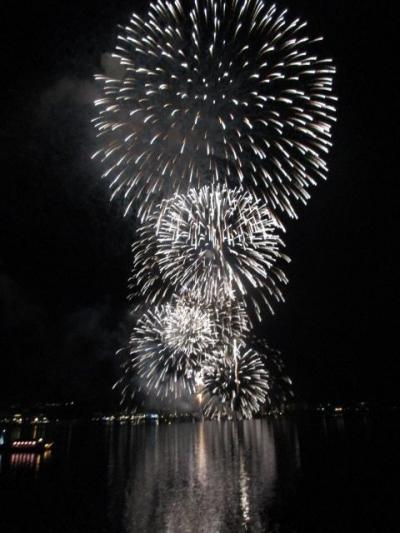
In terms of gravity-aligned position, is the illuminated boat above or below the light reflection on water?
above

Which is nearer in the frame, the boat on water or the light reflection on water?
the light reflection on water

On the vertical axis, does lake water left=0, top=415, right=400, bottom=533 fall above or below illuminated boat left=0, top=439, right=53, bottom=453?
below

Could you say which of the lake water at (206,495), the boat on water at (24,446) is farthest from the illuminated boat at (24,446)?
the lake water at (206,495)

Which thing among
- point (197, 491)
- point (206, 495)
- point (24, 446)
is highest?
point (24, 446)

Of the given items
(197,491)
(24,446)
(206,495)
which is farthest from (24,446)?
(206,495)

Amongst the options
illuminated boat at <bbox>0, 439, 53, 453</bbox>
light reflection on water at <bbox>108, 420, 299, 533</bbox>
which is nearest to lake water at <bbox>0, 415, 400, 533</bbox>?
light reflection on water at <bbox>108, 420, 299, 533</bbox>

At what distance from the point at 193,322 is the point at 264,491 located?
1283 centimetres

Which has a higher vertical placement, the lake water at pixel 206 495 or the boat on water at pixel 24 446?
the boat on water at pixel 24 446

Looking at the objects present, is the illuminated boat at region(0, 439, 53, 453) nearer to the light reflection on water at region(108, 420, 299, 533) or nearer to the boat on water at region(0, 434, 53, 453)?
the boat on water at region(0, 434, 53, 453)

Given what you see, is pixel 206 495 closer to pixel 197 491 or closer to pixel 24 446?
pixel 197 491

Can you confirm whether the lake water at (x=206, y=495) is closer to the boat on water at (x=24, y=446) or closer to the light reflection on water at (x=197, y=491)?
the light reflection on water at (x=197, y=491)

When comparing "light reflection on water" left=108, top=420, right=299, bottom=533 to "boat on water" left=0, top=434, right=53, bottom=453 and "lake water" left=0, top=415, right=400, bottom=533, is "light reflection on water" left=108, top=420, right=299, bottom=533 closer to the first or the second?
"lake water" left=0, top=415, right=400, bottom=533

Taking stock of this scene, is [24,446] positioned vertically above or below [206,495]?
above

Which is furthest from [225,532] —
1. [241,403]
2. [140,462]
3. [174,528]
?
[140,462]
